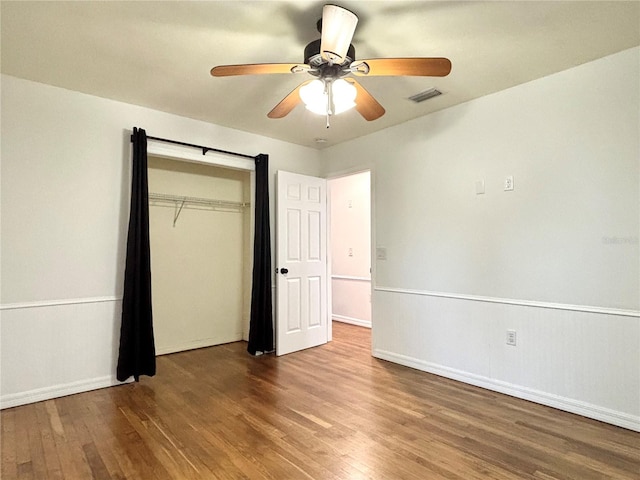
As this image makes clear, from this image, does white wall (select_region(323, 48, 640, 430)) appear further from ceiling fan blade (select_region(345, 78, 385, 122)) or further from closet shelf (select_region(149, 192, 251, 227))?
closet shelf (select_region(149, 192, 251, 227))

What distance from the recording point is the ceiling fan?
180 cm

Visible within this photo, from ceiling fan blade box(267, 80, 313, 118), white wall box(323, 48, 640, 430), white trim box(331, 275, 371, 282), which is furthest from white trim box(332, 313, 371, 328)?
→ ceiling fan blade box(267, 80, 313, 118)

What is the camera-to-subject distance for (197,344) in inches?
173

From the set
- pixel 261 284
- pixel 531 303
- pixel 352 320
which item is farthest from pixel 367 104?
pixel 352 320

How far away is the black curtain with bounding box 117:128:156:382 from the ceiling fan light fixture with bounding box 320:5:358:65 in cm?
215

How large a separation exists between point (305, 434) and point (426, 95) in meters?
2.80

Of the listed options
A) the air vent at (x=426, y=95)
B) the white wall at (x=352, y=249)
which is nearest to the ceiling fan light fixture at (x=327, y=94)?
the air vent at (x=426, y=95)

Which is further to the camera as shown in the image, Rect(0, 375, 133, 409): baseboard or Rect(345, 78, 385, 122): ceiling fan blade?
Rect(0, 375, 133, 409): baseboard

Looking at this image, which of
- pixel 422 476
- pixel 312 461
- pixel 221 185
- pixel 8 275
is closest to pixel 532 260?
pixel 422 476

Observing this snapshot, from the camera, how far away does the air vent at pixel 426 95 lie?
303 centimetres

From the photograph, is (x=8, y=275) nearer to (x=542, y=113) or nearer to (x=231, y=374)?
(x=231, y=374)

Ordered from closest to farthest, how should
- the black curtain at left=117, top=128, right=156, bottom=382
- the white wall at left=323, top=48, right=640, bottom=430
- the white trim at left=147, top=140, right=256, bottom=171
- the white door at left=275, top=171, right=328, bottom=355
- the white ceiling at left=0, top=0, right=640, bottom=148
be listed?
the white ceiling at left=0, top=0, right=640, bottom=148 < the white wall at left=323, top=48, right=640, bottom=430 < the black curtain at left=117, top=128, right=156, bottom=382 < the white trim at left=147, top=140, right=256, bottom=171 < the white door at left=275, top=171, right=328, bottom=355

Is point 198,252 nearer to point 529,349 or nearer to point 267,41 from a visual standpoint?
point 267,41

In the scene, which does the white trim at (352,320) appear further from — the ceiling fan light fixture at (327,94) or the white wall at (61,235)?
the ceiling fan light fixture at (327,94)
